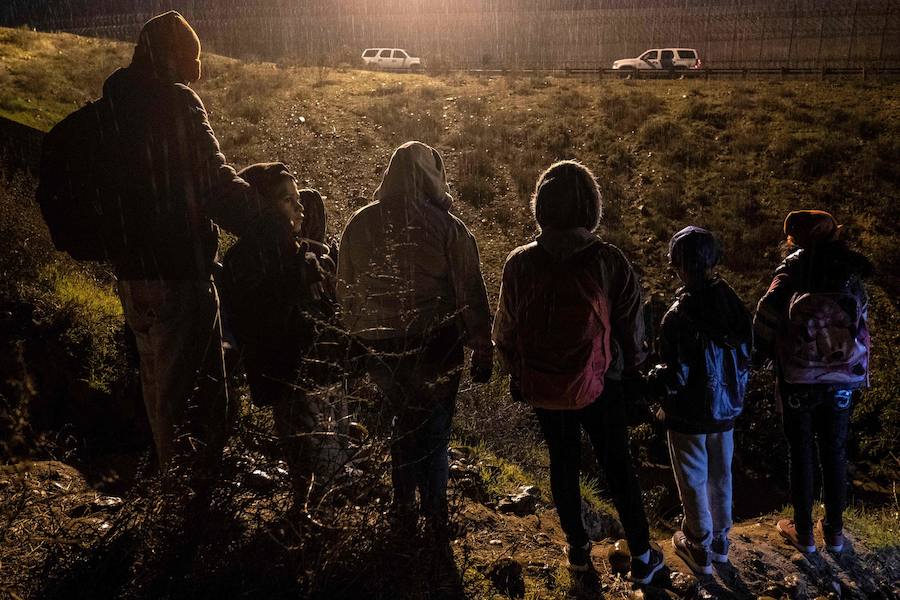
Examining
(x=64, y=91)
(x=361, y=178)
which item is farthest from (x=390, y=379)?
(x=64, y=91)

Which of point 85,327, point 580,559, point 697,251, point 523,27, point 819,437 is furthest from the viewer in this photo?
point 523,27

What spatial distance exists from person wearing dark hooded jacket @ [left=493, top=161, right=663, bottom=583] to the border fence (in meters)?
32.8

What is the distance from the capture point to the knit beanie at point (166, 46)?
2.83 meters

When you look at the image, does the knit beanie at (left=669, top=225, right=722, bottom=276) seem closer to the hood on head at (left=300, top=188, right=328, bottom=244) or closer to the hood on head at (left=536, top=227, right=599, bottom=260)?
the hood on head at (left=536, top=227, right=599, bottom=260)

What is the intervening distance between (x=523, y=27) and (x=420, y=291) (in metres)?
51.9

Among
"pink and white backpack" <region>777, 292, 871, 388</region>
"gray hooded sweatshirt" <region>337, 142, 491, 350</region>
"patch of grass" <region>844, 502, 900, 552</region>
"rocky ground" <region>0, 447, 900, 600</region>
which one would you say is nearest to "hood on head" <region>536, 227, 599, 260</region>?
"gray hooded sweatshirt" <region>337, 142, 491, 350</region>

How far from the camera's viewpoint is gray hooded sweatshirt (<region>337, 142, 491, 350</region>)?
3.14 meters

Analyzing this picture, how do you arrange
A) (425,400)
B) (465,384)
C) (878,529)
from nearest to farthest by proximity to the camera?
(425,400) → (878,529) → (465,384)

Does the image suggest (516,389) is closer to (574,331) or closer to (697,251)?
(574,331)

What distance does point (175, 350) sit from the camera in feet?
9.65

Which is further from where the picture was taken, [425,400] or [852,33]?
[852,33]

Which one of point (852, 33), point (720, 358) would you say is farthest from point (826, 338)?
point (852, 33)

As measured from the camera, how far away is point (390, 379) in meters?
3.14

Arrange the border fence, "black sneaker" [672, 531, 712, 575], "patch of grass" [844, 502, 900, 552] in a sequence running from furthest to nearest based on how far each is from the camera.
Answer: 1. the border fence
2. "patch of grass" [844, 502, 900, 552]
3. "black sneaker" [672, 531, 712, 575]
